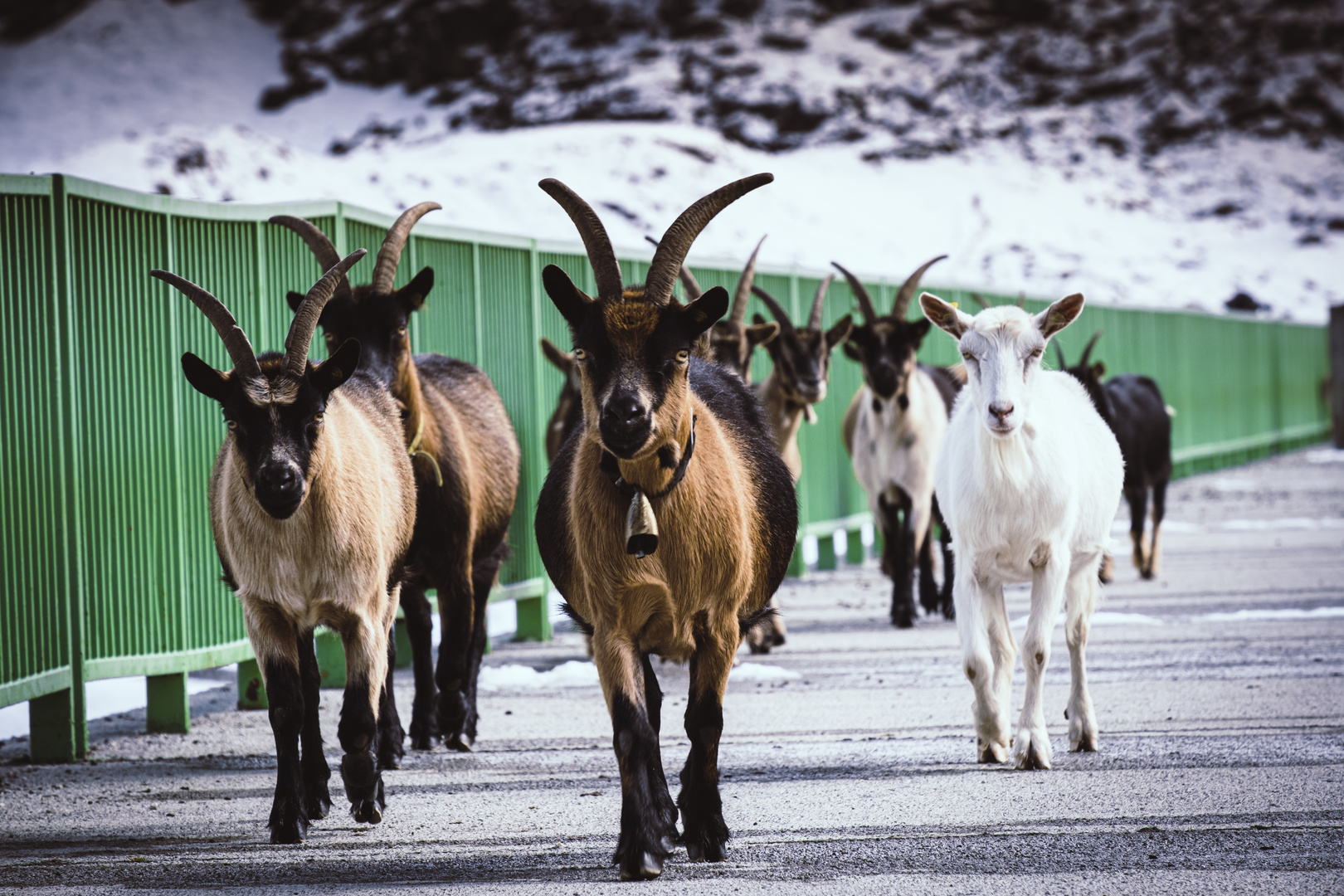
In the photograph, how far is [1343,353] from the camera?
3647 centimetres

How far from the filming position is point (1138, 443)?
47.3ft

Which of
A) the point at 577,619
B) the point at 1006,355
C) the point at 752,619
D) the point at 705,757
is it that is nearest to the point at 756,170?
the point at 1006,355

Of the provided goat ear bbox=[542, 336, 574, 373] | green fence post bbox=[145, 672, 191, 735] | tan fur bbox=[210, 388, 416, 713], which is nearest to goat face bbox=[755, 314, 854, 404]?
goat ear bbox=[542, 336, 574, 373]

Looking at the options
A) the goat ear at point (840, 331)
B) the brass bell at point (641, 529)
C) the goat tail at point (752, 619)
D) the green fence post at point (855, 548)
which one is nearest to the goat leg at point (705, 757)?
the goat tail at point (752, 619)

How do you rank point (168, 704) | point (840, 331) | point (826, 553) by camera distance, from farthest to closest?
point (826, 553)
point (840, 331)
point (168, 704)

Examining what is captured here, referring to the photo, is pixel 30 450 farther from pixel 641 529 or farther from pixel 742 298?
pixel 742 298

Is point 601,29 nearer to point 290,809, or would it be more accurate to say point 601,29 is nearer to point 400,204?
point 400,204

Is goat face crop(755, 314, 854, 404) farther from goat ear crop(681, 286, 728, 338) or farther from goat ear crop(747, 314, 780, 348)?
goat ear crop(681, 286, 728, 338)

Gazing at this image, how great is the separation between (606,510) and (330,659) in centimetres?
455

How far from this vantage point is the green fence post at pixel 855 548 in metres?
16.8

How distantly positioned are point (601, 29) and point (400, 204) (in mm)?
57869

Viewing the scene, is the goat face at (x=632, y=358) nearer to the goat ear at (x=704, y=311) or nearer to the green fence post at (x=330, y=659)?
the goat ear at (x=704, y=311)

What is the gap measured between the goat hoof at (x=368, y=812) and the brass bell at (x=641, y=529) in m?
1.57

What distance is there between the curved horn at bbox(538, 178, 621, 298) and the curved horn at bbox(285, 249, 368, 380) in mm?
1005
